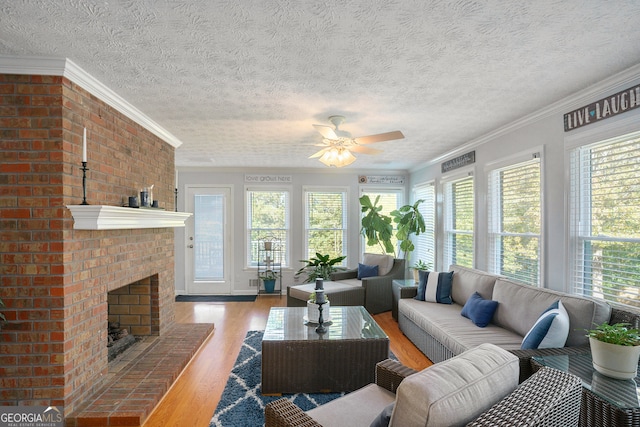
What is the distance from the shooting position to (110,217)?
2395mm

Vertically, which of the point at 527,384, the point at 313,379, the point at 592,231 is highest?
the point at 592,231

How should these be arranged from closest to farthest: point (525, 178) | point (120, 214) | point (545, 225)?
point (120, 214) → point (545, 225) → point (525, 178)

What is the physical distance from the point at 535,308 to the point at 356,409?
6.05ft

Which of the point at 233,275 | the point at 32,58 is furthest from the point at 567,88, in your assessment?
the point at 233,275

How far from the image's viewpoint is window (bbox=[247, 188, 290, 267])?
6457 mm

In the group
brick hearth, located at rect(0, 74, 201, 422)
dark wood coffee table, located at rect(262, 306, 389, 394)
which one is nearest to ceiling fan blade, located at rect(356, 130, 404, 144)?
dark wood coffee table, located at rect(262, 306, 389, 394)

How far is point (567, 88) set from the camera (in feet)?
8.42

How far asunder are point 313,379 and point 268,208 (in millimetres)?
4155

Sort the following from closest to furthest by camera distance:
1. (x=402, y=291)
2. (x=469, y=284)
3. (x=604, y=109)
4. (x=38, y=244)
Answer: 1. (x=38, y=244)
2. (x=604, y=109)
3. (x=469, y=284)
4. (x=402, y=291)

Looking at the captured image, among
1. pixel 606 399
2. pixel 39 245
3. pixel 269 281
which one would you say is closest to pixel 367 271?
pixel 269 281

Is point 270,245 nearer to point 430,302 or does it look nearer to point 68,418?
point 430,302

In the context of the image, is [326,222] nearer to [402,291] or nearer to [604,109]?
[402,291]

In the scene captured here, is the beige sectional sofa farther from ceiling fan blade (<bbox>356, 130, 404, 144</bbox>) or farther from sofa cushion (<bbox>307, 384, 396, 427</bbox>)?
ceiling fan blade (<bbox>356, 130, 404, 144</bbox>)

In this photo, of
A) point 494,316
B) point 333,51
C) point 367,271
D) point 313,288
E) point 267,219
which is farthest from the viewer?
point 267,219
